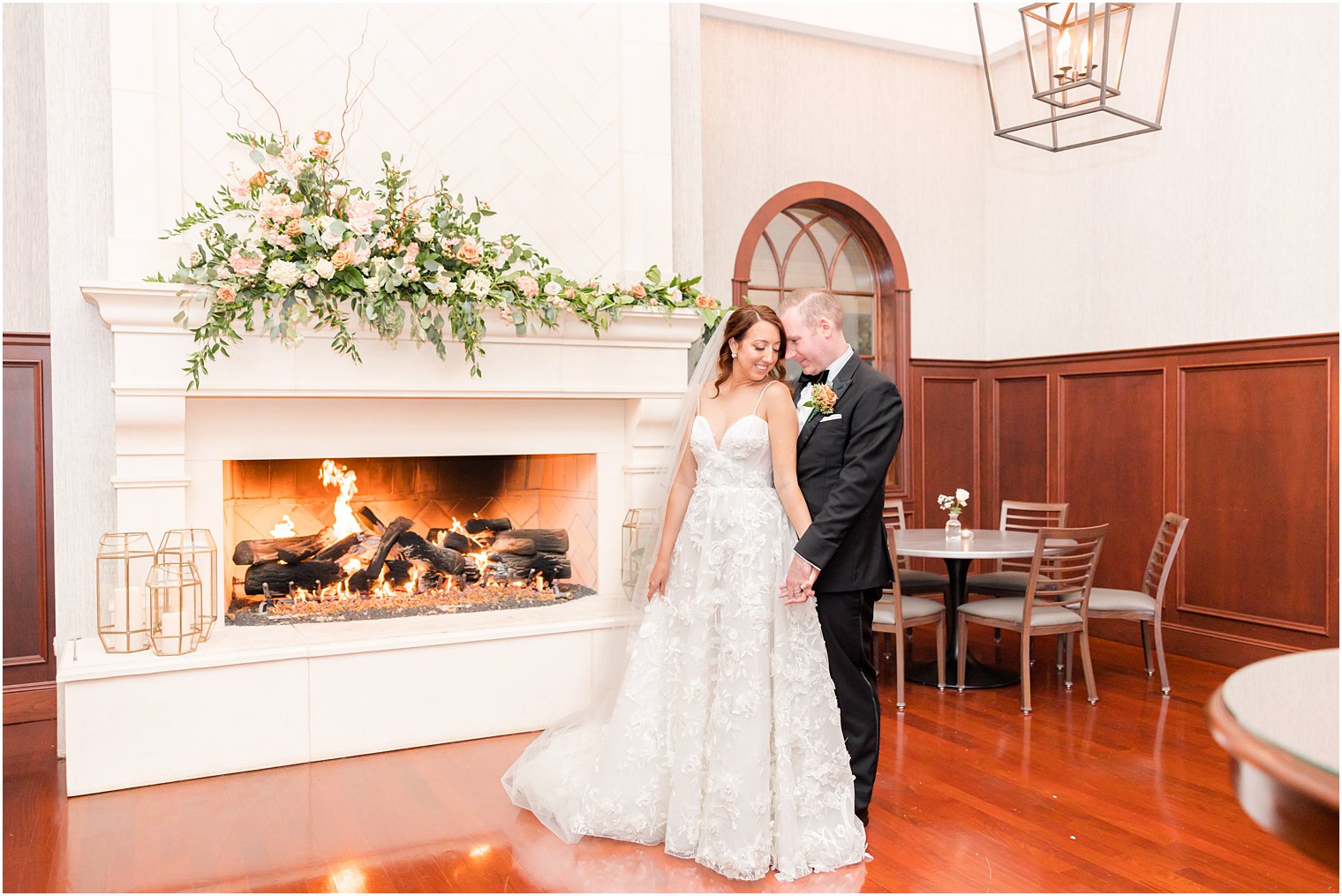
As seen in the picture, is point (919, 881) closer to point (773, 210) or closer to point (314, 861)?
point (314, 861)

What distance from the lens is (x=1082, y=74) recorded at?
3.98 meters

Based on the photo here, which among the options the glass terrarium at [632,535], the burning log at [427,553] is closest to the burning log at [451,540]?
the burning log at [427,553]

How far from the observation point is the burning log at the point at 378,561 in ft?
16.1

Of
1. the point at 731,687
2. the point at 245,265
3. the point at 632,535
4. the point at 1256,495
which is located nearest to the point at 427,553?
the point at 632,535

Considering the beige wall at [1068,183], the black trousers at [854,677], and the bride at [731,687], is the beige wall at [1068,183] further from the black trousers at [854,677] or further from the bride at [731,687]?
the black trousers at [854,677]

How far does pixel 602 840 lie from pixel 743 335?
1.70 m

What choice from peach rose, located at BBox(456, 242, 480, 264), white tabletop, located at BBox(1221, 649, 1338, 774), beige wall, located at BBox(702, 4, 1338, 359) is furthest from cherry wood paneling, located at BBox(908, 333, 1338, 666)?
white tabletop, located at BBox(1221, 649, 1338, 774)

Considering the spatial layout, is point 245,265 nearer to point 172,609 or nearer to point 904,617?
point 172,609

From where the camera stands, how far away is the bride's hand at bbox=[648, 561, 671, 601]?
11.1 ft

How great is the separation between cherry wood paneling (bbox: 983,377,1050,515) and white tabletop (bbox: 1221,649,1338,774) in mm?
5717

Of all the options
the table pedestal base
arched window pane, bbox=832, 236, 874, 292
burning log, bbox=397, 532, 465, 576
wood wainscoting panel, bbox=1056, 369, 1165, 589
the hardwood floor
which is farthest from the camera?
arched window pane, bbox=832, 236, 874, 292

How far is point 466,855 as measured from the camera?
122 inches

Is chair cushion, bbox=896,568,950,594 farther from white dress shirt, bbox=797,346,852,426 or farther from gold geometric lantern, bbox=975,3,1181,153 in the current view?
white dress shirt, bbox=797,346,852,426

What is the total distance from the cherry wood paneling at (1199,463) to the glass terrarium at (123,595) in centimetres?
506
